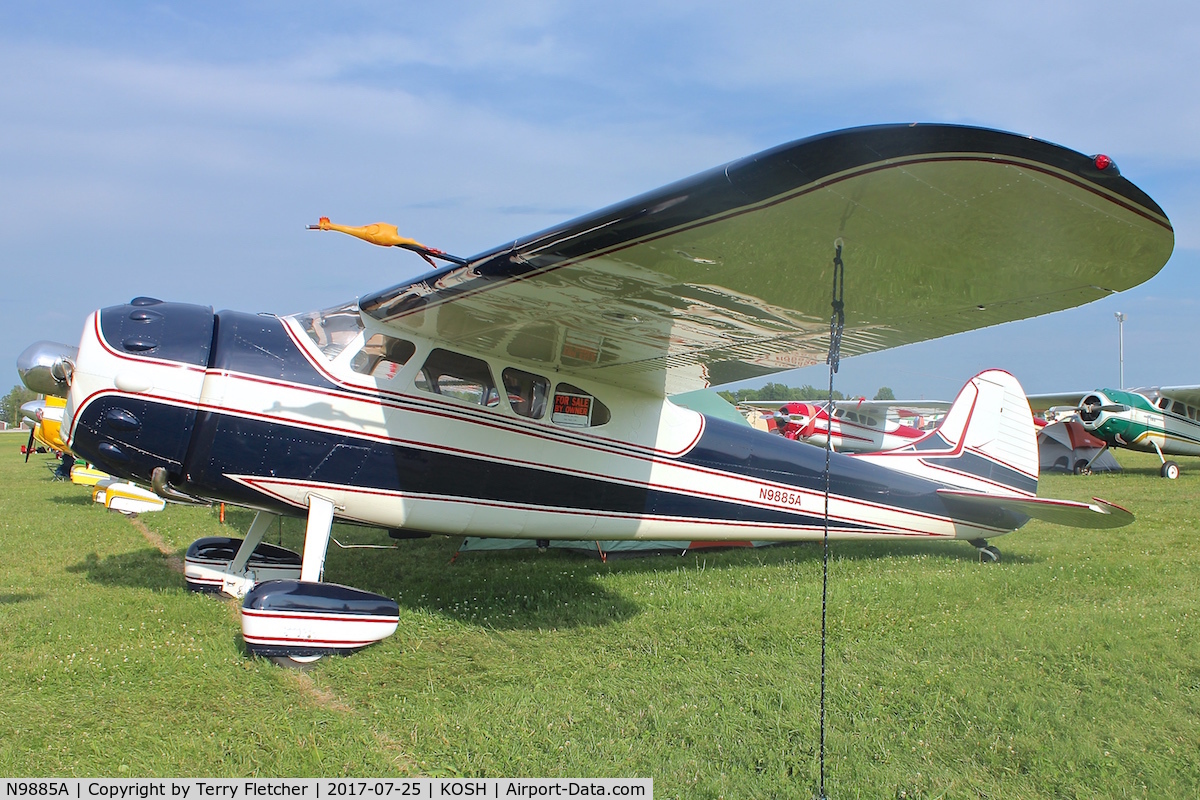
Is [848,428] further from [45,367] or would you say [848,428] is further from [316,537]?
[45,367]

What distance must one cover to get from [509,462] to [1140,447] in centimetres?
2118

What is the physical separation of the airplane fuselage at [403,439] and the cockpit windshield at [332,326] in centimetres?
2

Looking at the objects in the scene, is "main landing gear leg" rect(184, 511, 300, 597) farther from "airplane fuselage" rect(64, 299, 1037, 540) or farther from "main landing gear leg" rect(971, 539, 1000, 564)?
"main landing gear leg" rect(971, 539, 1000, 564)

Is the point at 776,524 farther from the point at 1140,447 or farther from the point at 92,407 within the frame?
the point at 1140,447

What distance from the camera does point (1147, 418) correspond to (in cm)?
1964

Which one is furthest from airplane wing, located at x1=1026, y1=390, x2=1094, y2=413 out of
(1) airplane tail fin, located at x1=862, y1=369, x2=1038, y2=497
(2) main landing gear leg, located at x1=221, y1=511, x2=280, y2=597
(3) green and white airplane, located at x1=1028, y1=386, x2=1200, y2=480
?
(2) main landing gear leg, located at x1=221, y1=511, x2=280, y2=597

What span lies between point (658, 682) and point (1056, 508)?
4.89 meters

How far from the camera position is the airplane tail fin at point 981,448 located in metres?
8.08

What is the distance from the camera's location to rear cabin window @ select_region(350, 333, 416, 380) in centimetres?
500

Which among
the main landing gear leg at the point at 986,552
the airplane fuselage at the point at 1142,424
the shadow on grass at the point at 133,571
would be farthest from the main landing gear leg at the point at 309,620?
the airplane fuselage at the point at 1142,424

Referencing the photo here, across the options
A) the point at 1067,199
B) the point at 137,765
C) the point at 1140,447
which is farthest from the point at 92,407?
the point at 1140,447

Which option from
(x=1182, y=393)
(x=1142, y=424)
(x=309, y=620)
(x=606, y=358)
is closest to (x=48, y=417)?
(x=309, y=620)

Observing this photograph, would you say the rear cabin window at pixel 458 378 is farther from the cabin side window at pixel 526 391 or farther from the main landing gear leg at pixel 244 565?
the main landing gear leg at pixel 244 565

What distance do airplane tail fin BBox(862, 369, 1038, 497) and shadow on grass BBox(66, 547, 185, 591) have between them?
6996 millimetres
